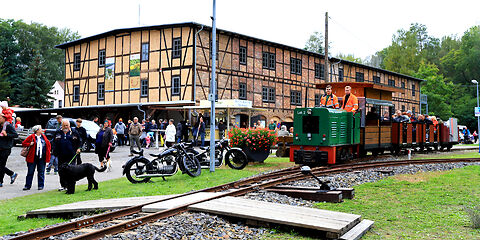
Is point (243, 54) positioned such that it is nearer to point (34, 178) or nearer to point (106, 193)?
point (34, 178)

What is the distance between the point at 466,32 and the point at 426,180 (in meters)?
77.5

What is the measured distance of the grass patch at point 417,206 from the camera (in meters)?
6.06

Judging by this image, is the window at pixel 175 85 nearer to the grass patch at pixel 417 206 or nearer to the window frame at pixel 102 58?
the window frame at pixel 102 58

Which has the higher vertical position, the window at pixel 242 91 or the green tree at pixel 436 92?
the green tree at pixel 436 92

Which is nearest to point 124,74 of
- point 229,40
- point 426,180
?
point 229,40

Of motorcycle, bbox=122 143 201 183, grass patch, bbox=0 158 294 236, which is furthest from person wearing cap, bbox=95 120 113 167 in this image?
motorcycle, bbox=122 143 201 183

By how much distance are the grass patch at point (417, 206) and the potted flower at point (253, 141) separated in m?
5.20

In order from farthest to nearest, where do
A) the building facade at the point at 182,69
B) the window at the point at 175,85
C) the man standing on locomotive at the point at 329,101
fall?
the window at the point at 175,85
the building facade at the point at 182,69
the man standing on locomotive at the point at 329,101

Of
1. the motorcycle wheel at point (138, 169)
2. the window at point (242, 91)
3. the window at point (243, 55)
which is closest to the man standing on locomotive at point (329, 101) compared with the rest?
the motorcycle wheel at point (138, 169)

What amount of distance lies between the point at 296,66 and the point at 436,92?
3442 cm

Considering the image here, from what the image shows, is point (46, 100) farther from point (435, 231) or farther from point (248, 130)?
point (435, 231)

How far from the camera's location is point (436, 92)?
64.6 metres

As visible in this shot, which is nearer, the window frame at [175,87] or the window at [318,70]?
the window frame at [175,87]

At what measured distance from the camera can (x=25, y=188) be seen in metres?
10.8
